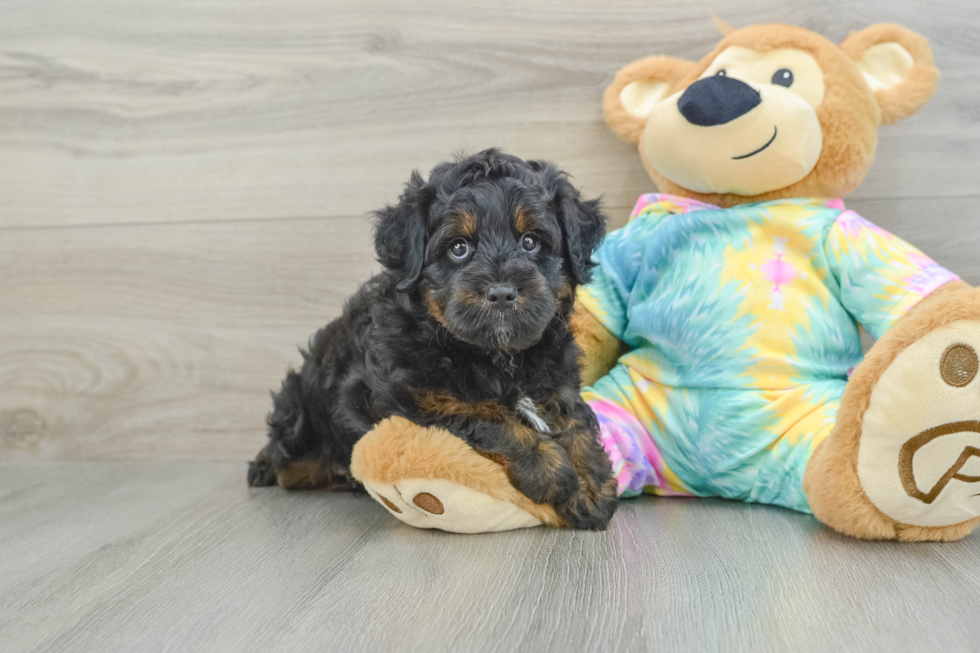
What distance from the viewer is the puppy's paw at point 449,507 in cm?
155

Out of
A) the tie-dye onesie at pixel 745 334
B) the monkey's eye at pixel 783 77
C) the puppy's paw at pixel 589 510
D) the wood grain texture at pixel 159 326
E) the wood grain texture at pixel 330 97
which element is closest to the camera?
the puppy's paw at pixel 589 510

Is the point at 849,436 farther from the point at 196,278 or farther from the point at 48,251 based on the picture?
the point at 48,251

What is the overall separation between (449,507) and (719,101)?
1.13 metres

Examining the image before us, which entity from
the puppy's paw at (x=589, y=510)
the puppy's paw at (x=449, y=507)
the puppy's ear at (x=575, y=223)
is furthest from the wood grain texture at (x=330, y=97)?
the puppy's paw at (x=449, y=507)

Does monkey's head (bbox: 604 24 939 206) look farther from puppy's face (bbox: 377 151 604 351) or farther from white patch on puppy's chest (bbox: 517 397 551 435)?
white patch on puppy's chest (bbox: 517 397 551 435)

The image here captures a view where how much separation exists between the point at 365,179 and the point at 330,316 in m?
0.46

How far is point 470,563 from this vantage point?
147 cm

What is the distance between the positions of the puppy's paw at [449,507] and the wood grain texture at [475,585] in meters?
0.03

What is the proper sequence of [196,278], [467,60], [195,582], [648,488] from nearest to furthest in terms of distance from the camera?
[195,582] < [648,488] < [467,60] < [196,278]

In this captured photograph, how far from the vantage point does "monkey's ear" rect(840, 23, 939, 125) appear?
1.95 m

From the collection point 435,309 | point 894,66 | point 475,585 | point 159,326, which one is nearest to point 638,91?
point 894,66

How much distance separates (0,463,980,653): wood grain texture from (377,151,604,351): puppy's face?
18.5 inches

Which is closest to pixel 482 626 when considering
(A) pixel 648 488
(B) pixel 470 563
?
(B) pixel 470 563

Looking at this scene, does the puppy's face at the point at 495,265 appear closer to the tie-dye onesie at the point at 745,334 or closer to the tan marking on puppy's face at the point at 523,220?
the tan marking on puppy's face at the point at 523,220
